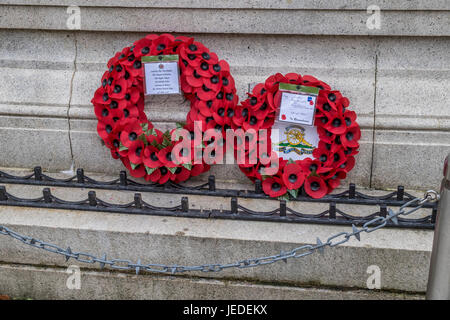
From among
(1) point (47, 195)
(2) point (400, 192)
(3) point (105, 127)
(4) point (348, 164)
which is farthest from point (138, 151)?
(2) point (400, 192)

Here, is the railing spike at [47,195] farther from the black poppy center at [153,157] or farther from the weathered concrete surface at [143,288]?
the black poppy center at [153,157]

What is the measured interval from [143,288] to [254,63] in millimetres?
2168

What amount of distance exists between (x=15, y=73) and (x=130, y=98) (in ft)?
4.08

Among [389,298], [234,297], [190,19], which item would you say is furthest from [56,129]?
[389,298]

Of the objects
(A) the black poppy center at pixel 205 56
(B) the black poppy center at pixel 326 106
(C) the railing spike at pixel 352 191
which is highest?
(A) the black poppy center at pixel 205 56

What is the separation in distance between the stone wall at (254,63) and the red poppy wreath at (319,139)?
0.83ft

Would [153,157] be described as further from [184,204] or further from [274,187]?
[274,187]

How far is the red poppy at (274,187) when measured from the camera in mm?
4406

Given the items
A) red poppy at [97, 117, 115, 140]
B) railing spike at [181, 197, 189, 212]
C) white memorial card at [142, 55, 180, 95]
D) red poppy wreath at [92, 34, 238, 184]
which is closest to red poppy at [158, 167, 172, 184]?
red poppy wreath at [92, 34, 238, 184]

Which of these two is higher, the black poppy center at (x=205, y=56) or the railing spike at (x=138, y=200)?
the black poppy center at (x=205, y=56)

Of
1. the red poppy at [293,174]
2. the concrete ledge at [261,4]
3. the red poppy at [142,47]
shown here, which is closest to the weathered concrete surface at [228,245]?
the red poppy at [293,174]

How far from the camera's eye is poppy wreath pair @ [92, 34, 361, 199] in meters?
4.36

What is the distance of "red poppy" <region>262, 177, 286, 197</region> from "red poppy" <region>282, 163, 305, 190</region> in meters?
0.07

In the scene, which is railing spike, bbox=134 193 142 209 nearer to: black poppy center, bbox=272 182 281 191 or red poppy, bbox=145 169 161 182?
red poppy, bbox=145 169 161 182
